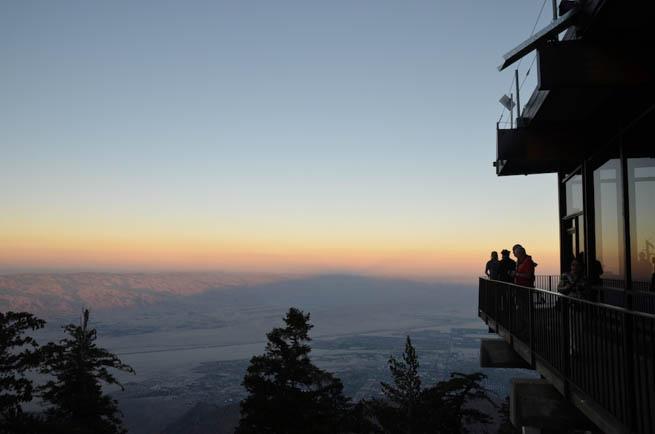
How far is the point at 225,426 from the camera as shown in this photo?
169 m

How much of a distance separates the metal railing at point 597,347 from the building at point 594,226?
1cm

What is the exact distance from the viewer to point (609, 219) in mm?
10664

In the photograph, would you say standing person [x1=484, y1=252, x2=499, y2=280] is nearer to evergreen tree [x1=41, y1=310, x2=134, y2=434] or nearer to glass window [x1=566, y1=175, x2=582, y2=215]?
glass window [x1=566, y1=175, x2=582, y2=215]

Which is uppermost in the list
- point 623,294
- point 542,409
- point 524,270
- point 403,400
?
point 524,270

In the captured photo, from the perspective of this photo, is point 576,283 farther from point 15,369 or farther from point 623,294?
point 15,369

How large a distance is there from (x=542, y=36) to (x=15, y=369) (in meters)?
21.3

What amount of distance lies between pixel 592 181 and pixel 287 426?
62.8ft

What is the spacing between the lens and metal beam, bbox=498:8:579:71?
23.8 feet

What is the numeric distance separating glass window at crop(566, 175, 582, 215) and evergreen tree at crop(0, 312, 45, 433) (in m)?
18.2

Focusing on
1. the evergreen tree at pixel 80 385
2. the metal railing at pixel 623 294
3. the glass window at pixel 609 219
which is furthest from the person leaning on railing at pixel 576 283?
the evergreen tree at pixel 80 385

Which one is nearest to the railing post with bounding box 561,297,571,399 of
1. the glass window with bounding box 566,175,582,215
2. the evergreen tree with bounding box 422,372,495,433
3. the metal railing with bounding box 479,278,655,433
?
the metal railing with bounding box 479,278,655,433

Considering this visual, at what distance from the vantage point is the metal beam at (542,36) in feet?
23.8

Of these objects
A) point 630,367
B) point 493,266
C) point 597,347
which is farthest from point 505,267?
point 630,367

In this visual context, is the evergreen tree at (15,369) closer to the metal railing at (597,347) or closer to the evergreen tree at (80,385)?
the evergreen tree at (80,385)
